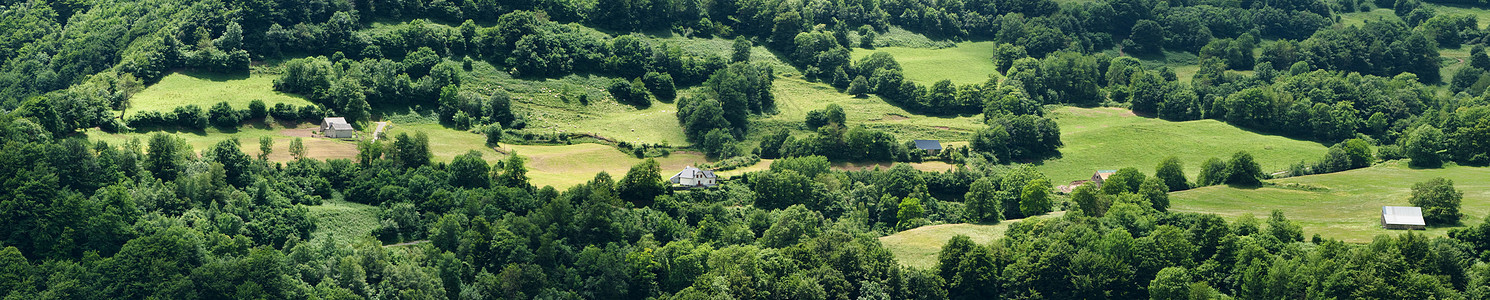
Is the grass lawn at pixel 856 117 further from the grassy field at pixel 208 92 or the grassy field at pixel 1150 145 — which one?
the grassy field at pixel 208 92

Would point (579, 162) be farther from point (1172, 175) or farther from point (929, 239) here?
point (1172, 175)

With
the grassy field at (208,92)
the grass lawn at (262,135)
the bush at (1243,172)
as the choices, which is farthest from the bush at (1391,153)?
the grassy field at (208,92)

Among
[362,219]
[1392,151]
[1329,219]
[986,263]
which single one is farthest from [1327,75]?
[362,219]

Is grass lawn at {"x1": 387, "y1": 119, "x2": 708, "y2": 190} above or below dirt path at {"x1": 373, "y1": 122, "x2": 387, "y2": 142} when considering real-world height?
below

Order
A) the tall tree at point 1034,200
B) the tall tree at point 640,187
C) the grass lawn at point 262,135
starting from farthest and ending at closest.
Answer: the tall tree at point 1034,200
the tall tree at point 640,187
the grass lawn at point 262,135

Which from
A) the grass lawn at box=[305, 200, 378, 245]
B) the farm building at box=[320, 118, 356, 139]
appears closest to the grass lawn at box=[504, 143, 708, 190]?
the farm building at box=[320, 118, 356, 139]

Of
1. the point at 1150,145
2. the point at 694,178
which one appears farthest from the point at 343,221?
the point at 1150,145

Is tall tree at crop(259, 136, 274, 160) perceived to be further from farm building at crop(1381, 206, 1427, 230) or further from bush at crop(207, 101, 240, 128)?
farm building at crop(1381, 206, 1427, 230)
